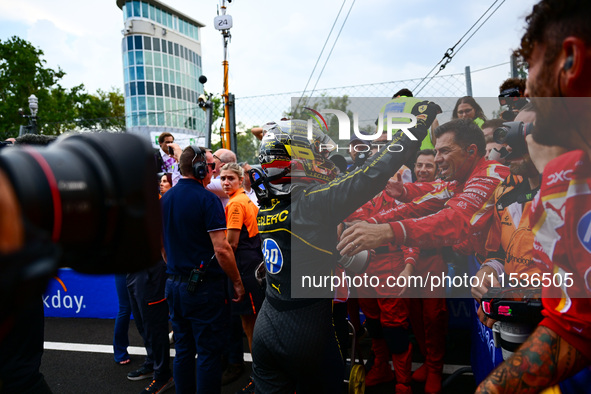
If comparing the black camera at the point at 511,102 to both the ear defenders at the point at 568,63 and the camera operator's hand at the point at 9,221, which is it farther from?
the camera operator's hand at the point at 9,221

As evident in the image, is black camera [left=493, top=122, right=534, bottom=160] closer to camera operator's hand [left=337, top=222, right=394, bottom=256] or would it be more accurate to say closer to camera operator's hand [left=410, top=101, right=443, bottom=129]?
camera operator's hand [left=410, top=101, right=443, bottom=129]

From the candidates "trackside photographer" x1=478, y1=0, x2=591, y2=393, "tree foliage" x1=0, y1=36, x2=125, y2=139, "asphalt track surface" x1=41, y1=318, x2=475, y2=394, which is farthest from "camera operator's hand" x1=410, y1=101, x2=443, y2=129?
"tree foliage" x1=0, y1=36, x2=125, y2=139

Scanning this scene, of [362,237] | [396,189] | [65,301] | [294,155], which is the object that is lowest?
[65,301]

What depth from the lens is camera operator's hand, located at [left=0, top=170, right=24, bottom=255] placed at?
0.53m

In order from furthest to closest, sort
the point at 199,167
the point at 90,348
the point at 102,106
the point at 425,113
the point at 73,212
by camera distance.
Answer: the point at 102,106 → the point at 90,348 → the point at 199,167 → the point at 425,113 → the point at 73,212

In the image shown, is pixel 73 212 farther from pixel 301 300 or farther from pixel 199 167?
pixel 199 167

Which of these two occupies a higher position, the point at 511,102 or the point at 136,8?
the point at 136,8

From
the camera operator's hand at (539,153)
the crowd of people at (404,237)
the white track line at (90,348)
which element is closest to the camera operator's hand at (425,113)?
the crowd of people at (404,237)

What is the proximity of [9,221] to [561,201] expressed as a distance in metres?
1.42

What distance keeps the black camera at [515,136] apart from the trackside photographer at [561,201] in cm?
96

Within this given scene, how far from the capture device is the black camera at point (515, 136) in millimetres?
2105

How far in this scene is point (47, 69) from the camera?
21.9m

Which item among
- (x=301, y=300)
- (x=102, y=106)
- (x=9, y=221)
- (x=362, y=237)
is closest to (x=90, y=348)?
(x=301, y=300)

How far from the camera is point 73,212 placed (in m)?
0.69
